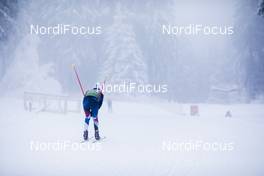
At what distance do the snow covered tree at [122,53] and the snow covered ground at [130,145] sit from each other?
1.74 metres

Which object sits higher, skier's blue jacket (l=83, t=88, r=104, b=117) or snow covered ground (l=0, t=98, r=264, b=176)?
skier's blue jacket (l=83, t=88, r=104, b=117)

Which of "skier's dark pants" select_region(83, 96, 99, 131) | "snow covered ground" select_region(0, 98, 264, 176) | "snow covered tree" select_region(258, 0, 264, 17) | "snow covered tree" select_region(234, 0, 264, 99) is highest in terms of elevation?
"snow covered tree" select_region(258, 0, 264, 17)

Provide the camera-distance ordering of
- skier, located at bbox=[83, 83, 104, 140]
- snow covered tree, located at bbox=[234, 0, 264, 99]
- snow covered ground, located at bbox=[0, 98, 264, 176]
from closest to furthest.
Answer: snow covered ground, located at bbox=[0, 98, 264, 176]
skier, located at bbox=[83, 83, 104, 140]
snow covered tree, located at bbox=[234, 0, 264, 99]

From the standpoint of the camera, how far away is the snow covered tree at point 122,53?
990 centimetres

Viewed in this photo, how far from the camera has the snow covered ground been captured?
5312 millimetres

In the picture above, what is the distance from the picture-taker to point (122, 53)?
1121 cm

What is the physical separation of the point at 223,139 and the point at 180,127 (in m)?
1.41

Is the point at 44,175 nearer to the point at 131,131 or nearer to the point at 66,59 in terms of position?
the point at 131,131

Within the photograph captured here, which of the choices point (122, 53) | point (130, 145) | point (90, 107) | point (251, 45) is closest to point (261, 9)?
point (251, 45)

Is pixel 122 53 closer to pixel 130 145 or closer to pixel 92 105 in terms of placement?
pixel 92 105

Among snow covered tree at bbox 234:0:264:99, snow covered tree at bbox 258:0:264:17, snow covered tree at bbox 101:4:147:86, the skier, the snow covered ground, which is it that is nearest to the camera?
the snow covered ground

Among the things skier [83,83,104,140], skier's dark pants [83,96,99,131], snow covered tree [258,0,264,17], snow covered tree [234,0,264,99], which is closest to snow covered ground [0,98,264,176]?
skier [83,83,104,140]

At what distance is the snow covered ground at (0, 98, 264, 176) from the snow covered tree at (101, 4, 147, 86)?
5.69 feet

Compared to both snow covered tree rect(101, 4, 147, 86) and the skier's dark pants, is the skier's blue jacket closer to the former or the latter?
the skier's dark pants
